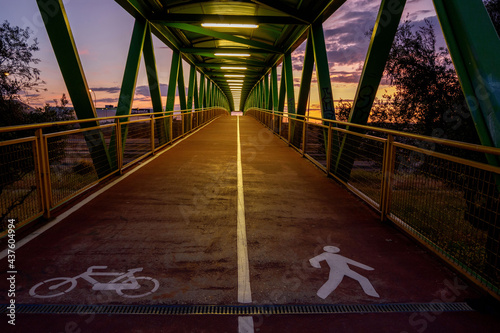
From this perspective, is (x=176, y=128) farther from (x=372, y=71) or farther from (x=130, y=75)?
(x=372, y=71)

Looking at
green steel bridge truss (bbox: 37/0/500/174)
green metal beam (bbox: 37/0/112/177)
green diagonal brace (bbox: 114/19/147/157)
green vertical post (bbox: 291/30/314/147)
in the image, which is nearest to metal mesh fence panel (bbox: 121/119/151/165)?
green diagonal brace (bbox: 114/19/147/157)

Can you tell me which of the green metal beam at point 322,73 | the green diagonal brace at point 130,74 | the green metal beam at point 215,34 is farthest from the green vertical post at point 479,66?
the green metal beam at point 215,34

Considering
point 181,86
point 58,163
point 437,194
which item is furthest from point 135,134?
point 181,86

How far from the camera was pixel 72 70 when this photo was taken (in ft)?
21.2

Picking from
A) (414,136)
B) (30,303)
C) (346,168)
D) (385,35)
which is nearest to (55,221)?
(30,303)

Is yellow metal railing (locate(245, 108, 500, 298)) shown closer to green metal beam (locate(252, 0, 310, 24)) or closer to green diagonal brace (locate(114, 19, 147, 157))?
green metal beam (locate(252, 0, 310, 24))

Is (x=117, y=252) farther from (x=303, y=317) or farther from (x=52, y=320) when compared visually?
(x=303, y=317)

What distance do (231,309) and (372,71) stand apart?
5.50 metres

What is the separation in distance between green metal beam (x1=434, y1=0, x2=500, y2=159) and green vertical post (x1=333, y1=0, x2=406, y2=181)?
7.13ft

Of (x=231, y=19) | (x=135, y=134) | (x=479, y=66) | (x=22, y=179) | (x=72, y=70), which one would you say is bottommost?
(x=22, y=179)

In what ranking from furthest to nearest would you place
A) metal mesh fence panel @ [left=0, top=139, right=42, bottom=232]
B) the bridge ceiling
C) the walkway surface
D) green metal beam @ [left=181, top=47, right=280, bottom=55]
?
green metal beam @ [left=181, top=47, right=280, bottom=55] → the bridge ceiling → metal mesh fence panel @ [left=0, top=139, right=42, bottom=232] → the walkway surface

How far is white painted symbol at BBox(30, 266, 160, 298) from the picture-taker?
2.79 m

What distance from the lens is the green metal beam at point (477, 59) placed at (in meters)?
3.26

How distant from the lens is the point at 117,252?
11.7 ft
